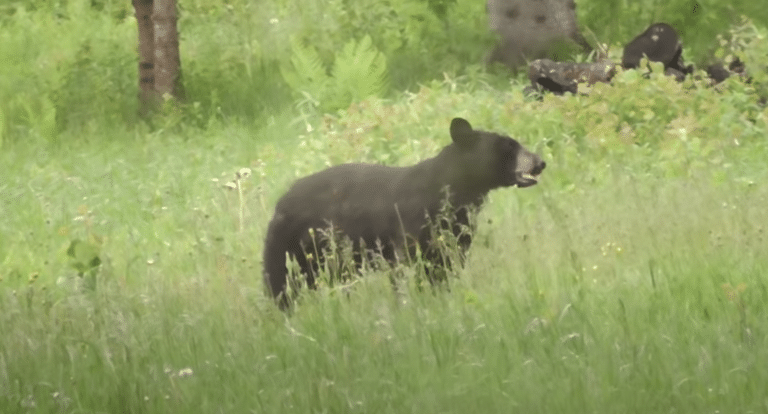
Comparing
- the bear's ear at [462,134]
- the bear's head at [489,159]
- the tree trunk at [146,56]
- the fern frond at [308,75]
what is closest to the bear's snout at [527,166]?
the bear's head at [489,159]

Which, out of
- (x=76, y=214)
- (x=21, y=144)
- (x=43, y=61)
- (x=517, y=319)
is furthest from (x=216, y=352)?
(x=43, y=61)

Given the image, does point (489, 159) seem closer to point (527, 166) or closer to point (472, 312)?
point (527, 166)

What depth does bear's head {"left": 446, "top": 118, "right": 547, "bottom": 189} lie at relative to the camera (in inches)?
263

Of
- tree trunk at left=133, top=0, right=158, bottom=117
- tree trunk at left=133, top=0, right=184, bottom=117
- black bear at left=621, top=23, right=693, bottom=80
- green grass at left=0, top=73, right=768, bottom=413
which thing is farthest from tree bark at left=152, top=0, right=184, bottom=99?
black bear at left=621, top=23, right=693, bottom=80

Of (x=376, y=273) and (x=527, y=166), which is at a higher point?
(x=527, y=166)

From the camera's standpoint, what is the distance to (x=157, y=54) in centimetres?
1452

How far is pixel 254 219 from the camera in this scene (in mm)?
8703

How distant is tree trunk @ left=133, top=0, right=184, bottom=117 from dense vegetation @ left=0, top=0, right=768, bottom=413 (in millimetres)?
361

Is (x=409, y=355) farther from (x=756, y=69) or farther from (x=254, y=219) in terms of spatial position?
(x=756, y=69)

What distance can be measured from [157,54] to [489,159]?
853 cm

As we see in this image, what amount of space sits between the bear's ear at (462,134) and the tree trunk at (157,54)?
8063 mm

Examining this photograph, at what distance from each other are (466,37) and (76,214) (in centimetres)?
608

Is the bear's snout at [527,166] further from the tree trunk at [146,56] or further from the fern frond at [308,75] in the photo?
the tree trunk at [146,56]

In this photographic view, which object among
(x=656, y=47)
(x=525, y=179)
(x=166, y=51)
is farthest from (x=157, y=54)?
(x=525, y=179)
